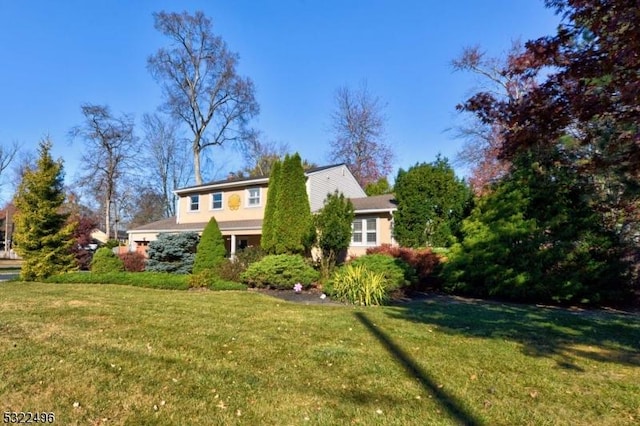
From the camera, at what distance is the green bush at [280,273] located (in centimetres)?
1250

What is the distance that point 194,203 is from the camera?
23.5 metres

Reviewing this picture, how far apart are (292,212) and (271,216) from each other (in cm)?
108

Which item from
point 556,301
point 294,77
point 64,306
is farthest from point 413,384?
point 294,77

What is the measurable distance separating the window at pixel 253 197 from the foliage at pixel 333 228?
6.85m

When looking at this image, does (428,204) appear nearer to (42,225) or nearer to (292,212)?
(292,212)

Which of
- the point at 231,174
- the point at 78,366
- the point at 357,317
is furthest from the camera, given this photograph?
the point at 231,174

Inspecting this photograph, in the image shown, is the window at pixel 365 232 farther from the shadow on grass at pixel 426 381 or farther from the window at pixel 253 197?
the shadow on grass at pixel 426 381

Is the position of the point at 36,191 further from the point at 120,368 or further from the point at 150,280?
the point at 120,368

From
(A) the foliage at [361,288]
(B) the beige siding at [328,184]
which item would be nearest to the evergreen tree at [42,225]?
(B) the beige siding at [328,184]

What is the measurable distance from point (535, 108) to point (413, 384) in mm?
3370

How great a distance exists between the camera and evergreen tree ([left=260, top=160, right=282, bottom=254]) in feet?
51.8

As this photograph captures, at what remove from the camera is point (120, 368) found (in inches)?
160

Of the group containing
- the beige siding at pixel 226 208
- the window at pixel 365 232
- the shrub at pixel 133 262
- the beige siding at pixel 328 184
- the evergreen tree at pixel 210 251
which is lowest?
the shrub at pixel 133 262

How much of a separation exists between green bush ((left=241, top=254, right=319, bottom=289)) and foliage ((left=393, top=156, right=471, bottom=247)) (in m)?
5.50
